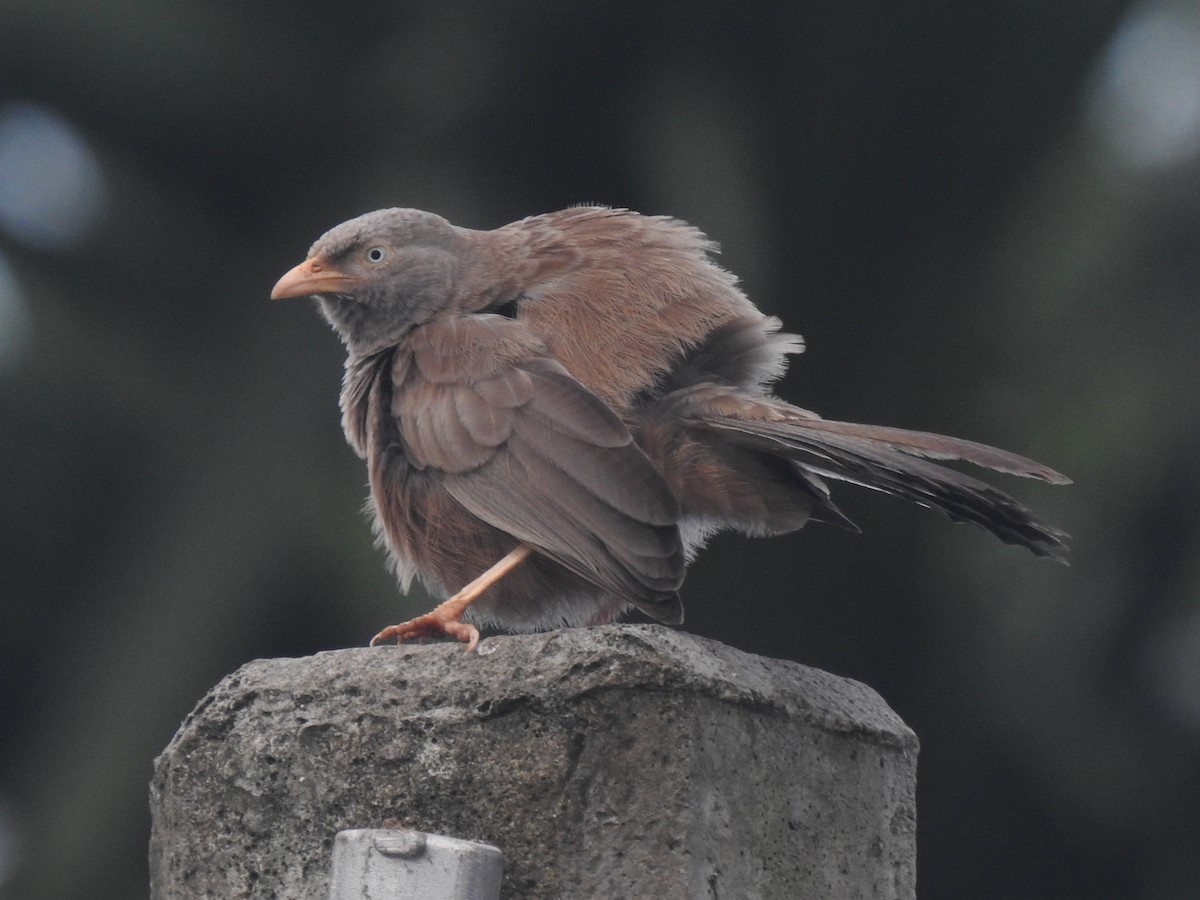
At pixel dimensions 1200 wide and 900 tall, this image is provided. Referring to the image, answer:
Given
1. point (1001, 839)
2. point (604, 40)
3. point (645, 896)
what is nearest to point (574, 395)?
point (645, 896)

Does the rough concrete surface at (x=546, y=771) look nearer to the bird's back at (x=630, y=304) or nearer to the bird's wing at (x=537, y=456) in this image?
the bird's wing at (x=537, y=456)

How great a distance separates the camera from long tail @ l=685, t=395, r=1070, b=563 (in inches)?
112

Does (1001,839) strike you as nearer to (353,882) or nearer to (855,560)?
(855,560)

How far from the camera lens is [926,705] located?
23.5 feet

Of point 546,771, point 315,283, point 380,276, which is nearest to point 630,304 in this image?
point 380,276

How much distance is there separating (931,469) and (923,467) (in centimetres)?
2

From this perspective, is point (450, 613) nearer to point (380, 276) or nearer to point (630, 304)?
point (630, 304)

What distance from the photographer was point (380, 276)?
388 centimetres

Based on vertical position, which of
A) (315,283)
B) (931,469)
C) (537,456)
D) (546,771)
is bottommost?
(546,771)

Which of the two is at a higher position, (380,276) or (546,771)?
(380,276)

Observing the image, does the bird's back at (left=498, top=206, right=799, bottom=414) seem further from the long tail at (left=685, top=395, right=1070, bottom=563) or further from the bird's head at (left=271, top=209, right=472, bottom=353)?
the long tail at (left=685, top=395, right=1070, bottom=563)

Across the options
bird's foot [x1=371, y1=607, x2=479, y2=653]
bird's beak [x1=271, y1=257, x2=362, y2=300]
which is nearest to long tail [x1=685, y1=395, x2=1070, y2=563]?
bird's foot [x1=371, y1=607, x2=479, y2=653]

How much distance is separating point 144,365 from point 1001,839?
4.59 meters

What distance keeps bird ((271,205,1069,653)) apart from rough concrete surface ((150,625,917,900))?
1.12 feet
